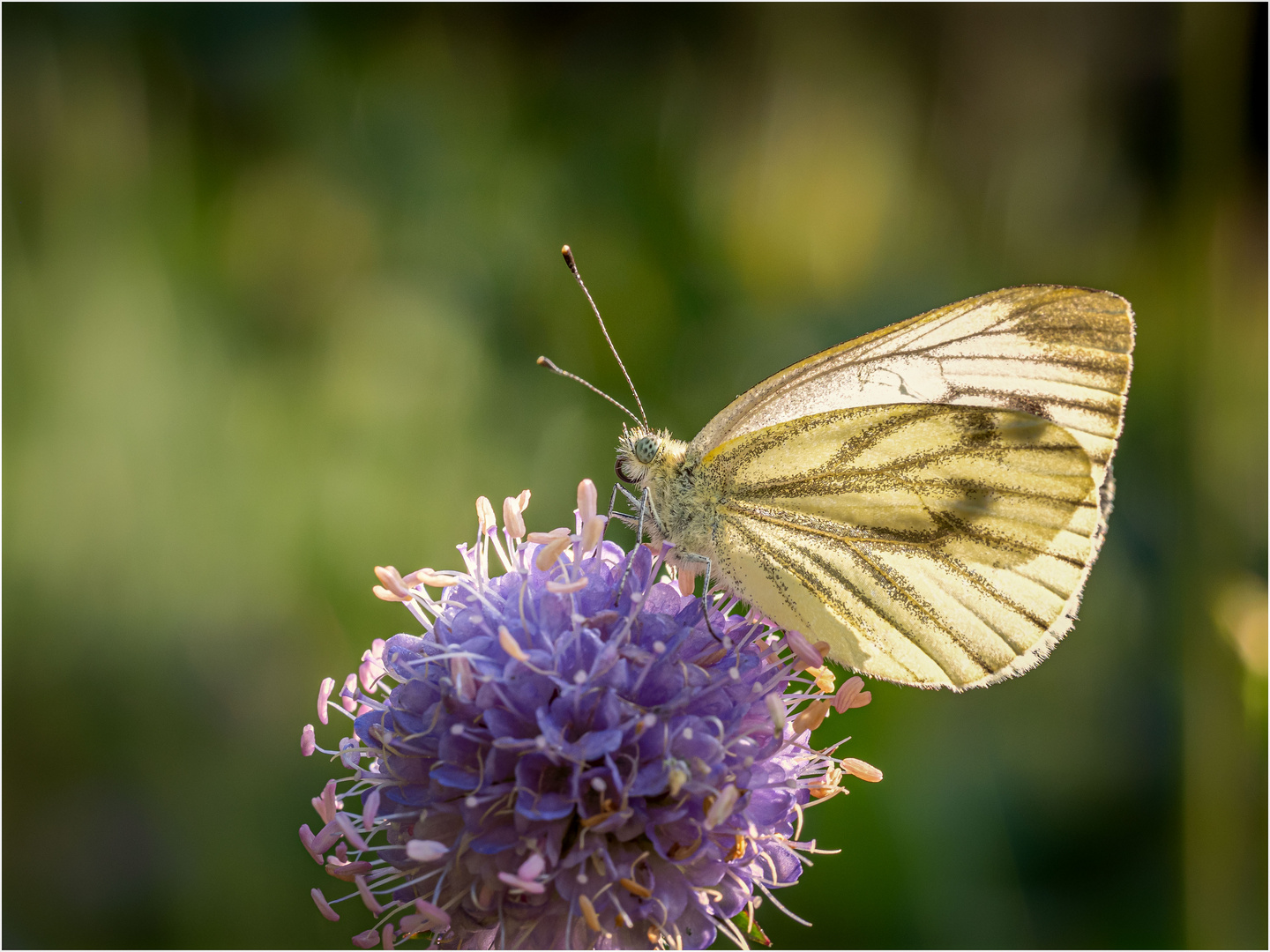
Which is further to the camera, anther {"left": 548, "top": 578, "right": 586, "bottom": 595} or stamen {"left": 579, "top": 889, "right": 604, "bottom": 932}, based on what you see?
anther {"left": 548, "top": 578, "right": 586, "bottom": 595}

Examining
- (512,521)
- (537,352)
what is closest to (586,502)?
(512,521)

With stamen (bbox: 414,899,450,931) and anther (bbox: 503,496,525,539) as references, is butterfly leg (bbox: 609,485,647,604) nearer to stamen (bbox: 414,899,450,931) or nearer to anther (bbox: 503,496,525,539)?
anther (bbox: 503,496,525,539)

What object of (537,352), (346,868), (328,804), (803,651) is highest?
(537,352)

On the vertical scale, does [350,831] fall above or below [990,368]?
below

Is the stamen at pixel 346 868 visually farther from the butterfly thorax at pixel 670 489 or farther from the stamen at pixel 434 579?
the butterfly thorax at pixel 670 489

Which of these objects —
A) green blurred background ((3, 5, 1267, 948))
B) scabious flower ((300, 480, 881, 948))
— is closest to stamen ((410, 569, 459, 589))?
scabious flower ((300, 480, 881, 948))

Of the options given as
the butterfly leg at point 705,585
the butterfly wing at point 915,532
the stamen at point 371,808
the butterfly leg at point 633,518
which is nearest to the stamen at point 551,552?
the butterfly leg at point 633,518

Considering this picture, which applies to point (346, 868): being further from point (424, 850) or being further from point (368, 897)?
point (424, 850)
